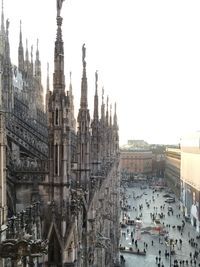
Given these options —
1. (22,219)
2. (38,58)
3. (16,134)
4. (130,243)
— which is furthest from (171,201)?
(22,219)

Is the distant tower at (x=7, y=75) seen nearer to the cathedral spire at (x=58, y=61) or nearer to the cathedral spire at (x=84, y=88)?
the cathedral spire at (x=84, y=88)

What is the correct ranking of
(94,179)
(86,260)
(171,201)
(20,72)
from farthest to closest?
(171,201) → (20,72) → (94,179) → (86,260)

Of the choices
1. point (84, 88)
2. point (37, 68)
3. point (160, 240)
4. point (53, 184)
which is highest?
point (37, 68)

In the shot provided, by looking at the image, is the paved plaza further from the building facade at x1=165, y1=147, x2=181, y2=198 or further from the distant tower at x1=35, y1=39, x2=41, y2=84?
the distant tower at x1=35, y1=39, x2=41, y2=84

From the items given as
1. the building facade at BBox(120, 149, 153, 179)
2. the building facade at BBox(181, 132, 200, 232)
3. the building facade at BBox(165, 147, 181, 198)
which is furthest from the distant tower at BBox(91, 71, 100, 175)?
the building facade at BBox(120, 149, 153, 179)

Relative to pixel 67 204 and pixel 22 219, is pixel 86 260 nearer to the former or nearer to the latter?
pixel 67 204

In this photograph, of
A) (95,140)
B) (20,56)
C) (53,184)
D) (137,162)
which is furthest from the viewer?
(137,162)

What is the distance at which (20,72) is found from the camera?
5200cm

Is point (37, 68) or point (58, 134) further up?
point (37, 68)

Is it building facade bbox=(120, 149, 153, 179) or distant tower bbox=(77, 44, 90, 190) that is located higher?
distant tower bbox=(77, 44, 90, 190)

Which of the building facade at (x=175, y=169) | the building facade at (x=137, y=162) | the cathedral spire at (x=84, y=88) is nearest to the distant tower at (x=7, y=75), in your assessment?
the cathedral spire at (x=84, y=88)

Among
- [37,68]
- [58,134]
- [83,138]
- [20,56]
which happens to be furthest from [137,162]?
[58,134]

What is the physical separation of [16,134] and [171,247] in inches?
1218

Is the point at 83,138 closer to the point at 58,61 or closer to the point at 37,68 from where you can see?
the point at 58,61
